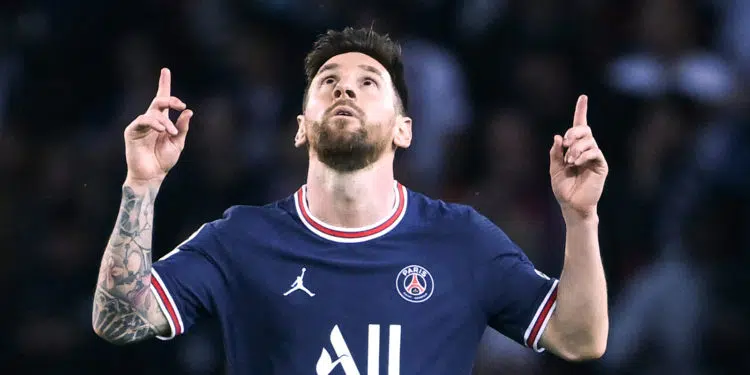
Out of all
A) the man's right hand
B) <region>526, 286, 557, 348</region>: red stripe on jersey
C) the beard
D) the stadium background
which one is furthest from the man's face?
the stadium background

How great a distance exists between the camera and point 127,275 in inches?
147

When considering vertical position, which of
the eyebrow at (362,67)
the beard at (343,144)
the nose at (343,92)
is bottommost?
the beard at (343,144)

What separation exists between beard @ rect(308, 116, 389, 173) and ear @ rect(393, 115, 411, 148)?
6.2 inches

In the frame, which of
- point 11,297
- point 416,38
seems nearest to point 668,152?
point 416,38

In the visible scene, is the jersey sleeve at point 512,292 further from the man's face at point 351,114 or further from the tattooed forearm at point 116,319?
the tattooed forearm at point 116,319

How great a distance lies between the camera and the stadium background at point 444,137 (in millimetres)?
5977

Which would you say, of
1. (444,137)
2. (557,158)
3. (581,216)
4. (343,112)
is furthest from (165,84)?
(444,137)

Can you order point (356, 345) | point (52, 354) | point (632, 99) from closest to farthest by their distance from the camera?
point (356, 345), point (52, 354), point (632, 99)

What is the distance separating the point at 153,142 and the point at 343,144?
0.65m

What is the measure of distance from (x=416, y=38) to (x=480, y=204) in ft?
3.74

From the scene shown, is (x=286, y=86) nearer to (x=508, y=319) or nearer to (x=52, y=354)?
(x=52, y=354)

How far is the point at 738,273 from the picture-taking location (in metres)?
6.06

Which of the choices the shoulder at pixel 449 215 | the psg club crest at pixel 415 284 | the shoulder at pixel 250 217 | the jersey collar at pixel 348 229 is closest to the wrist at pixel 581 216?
the shoulder at pixel 449 215

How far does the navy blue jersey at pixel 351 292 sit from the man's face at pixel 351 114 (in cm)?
24
